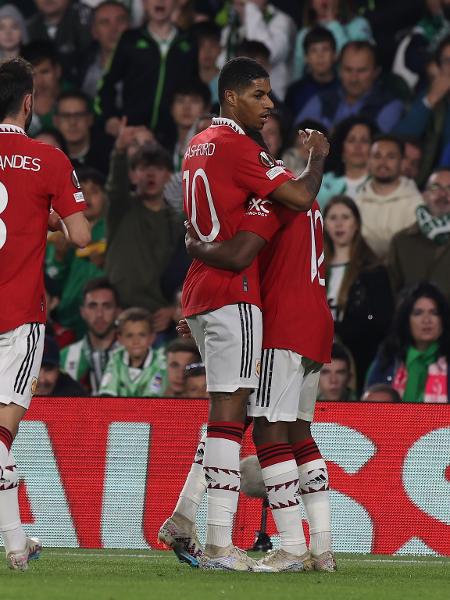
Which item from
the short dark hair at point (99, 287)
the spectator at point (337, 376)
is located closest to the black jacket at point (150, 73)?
the short dark hair at point (99, 287)

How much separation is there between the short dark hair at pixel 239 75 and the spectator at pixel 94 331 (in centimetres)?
557

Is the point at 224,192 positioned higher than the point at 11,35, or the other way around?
the point at 11,35

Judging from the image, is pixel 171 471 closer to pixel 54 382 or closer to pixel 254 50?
pixel 54 382

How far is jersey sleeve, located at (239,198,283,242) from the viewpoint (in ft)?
22.7

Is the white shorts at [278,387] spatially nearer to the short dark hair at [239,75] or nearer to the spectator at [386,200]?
the short dark hair at [239,75]

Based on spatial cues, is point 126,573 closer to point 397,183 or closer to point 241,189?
point 241,189

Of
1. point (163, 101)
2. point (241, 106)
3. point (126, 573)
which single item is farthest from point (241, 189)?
point (163, 101)

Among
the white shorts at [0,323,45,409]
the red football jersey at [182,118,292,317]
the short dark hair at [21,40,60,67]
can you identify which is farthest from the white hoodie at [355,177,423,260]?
the white shorts at [0,323,45,409]

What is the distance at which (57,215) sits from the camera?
699cm

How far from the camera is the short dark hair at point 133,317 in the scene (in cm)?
1205

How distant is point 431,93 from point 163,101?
260 centimetres

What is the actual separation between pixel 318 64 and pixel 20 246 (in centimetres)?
744

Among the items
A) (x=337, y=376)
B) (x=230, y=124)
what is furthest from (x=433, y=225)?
(x=230, y=124)

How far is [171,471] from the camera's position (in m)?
9.19
